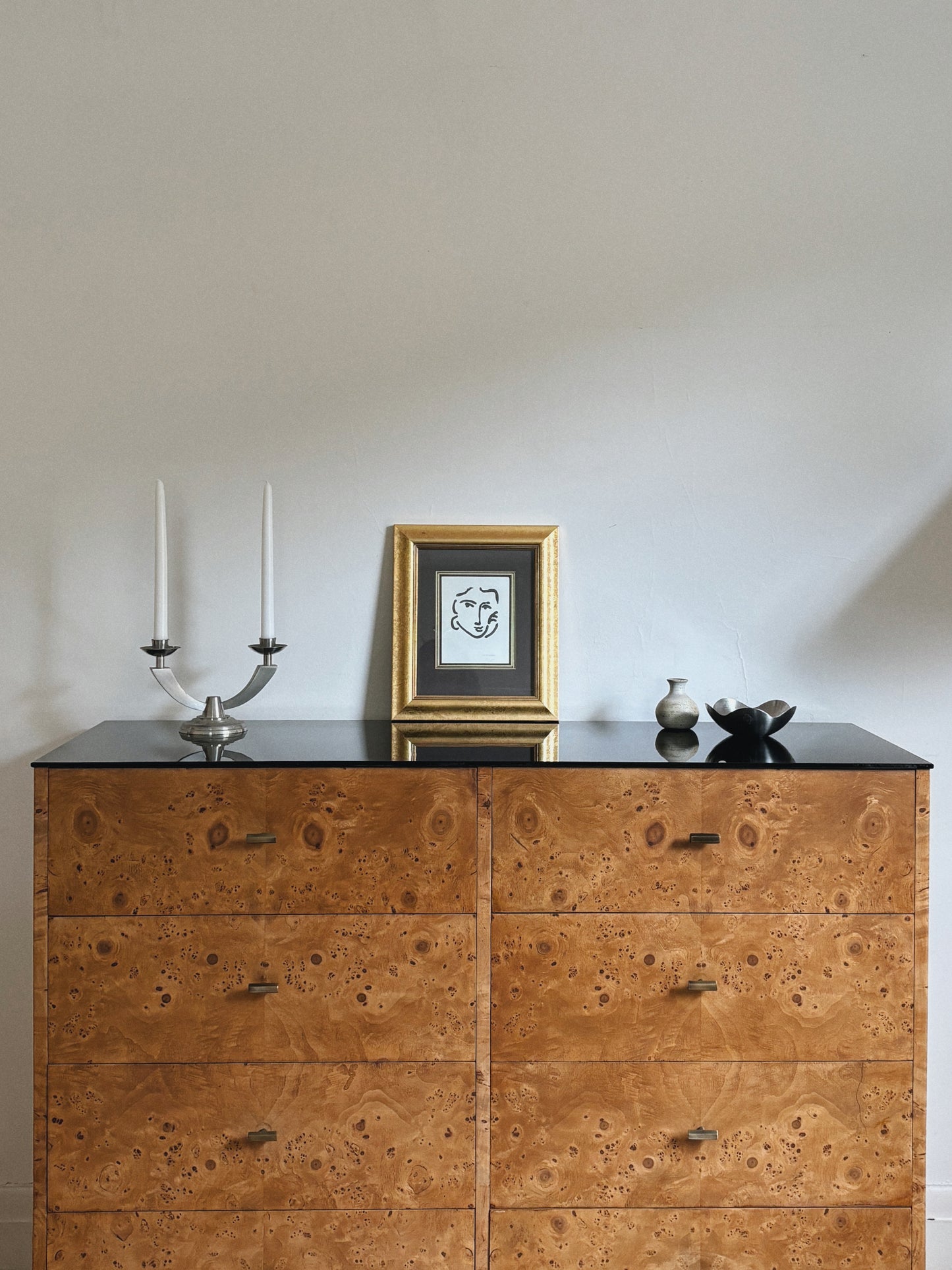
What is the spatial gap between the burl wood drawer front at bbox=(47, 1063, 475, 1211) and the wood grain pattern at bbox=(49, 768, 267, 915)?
26 cm

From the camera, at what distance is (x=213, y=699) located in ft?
5.41

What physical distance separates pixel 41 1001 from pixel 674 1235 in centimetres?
103

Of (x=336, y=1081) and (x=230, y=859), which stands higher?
(x=230, y=859)

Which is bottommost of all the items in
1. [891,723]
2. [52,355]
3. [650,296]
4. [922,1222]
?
[922,1222]

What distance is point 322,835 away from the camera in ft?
4.85

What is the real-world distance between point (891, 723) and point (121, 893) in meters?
1.45

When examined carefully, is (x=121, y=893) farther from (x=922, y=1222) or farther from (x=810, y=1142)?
(x=922, y=1222)

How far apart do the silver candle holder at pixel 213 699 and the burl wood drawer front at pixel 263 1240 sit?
2.39 ft

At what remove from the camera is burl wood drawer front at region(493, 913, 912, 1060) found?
58.5 inches

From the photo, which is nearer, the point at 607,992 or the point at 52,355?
the point at 607,992

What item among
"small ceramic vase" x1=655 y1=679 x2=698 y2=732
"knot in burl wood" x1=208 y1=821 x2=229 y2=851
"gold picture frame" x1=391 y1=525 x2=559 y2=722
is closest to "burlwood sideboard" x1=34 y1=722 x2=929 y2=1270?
"knot in burl wood" x1=208 y1=821 x2=229 y2=851

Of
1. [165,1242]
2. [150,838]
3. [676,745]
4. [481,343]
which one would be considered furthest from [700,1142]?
[481,343]

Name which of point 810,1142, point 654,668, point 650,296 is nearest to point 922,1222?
point 810,1142

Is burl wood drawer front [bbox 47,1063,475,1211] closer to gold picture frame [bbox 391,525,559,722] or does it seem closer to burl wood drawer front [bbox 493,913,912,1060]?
burl wood drawer front [bbox 493,913,912,1060]
